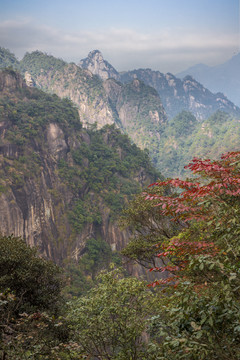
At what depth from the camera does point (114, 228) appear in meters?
42.7

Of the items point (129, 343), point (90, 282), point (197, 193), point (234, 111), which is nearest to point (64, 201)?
point (90, 282)

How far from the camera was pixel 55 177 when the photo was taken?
4206cm

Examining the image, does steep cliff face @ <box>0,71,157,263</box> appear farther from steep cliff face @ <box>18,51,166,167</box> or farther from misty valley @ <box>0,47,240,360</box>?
steep cliff face @ <box>18,51,166,167</box>

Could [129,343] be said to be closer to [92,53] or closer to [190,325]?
[190,325]

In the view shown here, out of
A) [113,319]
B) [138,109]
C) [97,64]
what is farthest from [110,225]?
[97,64]

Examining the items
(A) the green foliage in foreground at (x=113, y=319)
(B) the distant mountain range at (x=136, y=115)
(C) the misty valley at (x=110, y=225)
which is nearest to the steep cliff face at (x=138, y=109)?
(B) the distant mountain range at (x=136, y=115)

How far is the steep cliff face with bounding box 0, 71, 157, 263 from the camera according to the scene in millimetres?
35344

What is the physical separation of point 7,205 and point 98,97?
3100 inches

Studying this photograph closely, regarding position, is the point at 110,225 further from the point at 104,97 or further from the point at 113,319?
the point at 104,97

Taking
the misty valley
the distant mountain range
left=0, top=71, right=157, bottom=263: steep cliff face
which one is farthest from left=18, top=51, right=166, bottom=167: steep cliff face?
left=0, top=71, right=157, bottom=263: steep cliff face

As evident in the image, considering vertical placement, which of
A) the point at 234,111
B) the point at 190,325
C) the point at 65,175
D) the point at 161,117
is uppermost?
the point at 234,111

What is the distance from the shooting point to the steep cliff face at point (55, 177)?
35344mm

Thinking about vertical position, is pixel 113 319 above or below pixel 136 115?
below

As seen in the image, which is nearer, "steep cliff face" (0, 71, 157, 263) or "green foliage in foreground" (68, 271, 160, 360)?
"green foliage in foreground" (68, 271, 160, 360)
